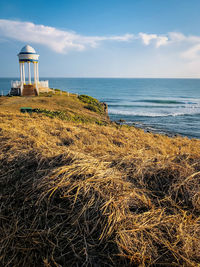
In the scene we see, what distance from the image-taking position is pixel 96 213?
211 cm

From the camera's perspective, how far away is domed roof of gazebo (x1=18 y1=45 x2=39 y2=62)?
22.3 metres

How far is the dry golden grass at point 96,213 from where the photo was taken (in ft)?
5.81

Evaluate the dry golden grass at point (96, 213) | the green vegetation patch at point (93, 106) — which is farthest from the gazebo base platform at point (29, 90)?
the dry golden grass at point (96, 213)

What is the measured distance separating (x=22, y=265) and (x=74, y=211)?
26.6 inches

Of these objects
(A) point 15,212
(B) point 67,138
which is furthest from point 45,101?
(A) point 15,212

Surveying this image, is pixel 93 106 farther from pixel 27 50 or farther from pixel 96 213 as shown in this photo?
pixel 96 213

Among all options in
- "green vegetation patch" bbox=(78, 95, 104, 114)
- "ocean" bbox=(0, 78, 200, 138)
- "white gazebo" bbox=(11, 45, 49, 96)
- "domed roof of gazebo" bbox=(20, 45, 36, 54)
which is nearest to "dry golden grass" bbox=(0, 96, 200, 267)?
"ocean" bbox=(0, 78, 200, 138)

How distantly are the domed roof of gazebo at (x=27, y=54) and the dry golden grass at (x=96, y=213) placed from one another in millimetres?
22531

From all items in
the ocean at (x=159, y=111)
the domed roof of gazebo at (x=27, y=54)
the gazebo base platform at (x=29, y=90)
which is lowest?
the ocean at (x=159, y=111)

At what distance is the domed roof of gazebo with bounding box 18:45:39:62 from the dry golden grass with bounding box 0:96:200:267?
887 inches

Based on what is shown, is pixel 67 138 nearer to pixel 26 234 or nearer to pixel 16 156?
pixel 16 156

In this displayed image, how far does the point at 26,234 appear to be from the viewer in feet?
6.43

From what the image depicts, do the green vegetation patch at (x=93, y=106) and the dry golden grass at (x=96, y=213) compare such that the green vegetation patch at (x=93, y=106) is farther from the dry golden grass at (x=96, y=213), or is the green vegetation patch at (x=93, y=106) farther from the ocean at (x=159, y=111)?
the dry golden grass at (x=96, y=213)

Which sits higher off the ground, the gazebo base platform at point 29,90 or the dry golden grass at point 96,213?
the gazebo base platform at point 29,90
